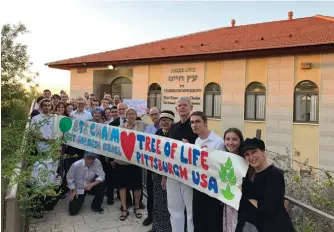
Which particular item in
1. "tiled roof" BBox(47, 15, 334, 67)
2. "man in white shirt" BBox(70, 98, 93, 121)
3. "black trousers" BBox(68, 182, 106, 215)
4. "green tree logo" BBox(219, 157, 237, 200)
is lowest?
"black trousers" BBox(68, 182, 106, 215)

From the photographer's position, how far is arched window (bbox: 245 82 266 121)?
15.0 meters

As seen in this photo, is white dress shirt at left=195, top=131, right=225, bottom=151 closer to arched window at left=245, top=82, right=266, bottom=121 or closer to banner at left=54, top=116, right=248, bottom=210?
banner at left=54, top=116, right=248, bottom=210

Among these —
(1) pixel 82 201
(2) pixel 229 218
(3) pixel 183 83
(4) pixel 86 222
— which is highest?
(3) pixel 183 83

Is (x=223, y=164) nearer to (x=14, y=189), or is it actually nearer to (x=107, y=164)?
(x=14, y=189)

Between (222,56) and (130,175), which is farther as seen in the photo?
(222,56)

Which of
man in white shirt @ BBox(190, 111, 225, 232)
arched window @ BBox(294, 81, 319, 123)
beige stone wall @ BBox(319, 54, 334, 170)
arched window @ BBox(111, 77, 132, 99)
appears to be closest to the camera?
man in white shirt @ BBox(190, 111, 225, 232)

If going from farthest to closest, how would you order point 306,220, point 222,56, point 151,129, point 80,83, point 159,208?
point 80,83, point 222,56, point 151,129, point 159,208, point 306,220

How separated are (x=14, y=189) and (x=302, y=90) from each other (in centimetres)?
1366

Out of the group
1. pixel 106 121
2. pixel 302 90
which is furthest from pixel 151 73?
pixel 106 121

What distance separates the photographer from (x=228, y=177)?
3205 mm

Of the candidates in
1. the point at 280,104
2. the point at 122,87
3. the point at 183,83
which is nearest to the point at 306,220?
the point at 280,104

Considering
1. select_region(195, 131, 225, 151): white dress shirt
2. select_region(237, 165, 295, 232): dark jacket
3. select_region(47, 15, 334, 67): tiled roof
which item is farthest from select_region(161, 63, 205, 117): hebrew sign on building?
select_region(237, 165, 295, 232): dark jacket

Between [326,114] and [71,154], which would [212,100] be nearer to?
[326,114]

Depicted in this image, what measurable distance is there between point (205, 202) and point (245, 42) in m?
13.6
